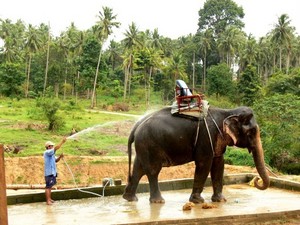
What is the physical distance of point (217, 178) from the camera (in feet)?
33.0

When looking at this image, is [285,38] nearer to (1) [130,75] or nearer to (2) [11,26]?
(1) [130,75]

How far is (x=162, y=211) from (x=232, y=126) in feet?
7.16

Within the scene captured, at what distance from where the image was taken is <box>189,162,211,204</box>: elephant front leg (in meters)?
9.38

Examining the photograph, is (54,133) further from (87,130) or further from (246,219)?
(246,219)

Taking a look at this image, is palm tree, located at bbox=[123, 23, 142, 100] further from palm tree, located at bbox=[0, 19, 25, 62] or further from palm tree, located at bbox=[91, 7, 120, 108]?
palm tree, located at bbox=[0, 19, 25, 62]

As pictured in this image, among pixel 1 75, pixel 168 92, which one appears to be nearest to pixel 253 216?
pixel 1 75

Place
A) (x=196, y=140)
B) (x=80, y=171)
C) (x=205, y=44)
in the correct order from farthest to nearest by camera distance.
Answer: (x=205, y=44) → (x=80, y=171) → (x=196, y=140)

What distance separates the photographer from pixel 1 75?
52906 millimetres

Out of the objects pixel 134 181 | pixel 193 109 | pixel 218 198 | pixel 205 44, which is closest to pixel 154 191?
pixel 134 181

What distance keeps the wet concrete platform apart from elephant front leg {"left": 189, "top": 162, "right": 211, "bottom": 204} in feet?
0.91

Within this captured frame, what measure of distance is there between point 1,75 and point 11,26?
1072 inches

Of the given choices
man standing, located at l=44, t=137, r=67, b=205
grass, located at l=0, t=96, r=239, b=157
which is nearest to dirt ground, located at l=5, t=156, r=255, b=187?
grass, located at l=0, t=96, r=239, b=157

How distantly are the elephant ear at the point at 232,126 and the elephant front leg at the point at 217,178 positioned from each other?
0.68 m

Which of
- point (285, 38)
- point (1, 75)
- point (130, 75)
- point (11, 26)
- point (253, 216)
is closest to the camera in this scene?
point (253, 216)
